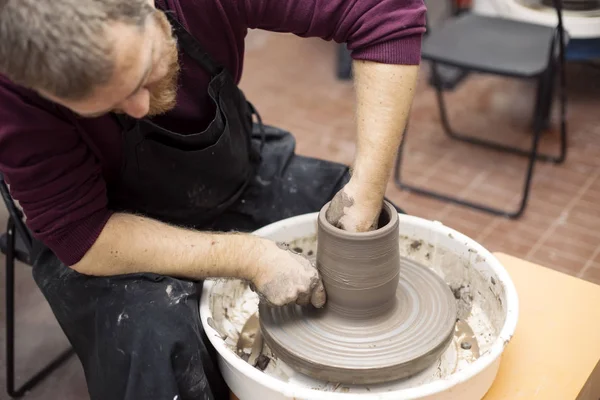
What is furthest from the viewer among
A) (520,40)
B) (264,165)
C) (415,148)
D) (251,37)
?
(251,37)

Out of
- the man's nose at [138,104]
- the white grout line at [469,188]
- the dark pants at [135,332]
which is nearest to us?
the man's nose at [138,104]

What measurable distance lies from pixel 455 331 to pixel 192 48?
87cm

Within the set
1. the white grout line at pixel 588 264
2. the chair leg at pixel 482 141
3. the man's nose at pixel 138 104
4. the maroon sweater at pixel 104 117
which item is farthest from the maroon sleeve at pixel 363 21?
the chair leg at pixel 482 141

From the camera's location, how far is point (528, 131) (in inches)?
137

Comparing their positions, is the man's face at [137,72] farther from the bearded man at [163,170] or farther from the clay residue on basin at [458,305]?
the clay residue on basin at [458,305]

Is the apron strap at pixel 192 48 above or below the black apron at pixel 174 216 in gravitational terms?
above

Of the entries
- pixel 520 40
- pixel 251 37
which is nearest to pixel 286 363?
pixel 520 40

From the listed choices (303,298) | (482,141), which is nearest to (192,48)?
(303,298)

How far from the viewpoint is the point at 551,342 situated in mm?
1530

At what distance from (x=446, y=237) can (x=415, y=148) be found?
175 centimetres

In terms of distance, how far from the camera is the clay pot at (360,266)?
4.47 feet

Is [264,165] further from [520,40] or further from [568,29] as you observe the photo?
[568,29]

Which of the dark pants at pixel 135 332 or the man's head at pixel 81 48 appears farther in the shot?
the dark pants at pixel 135 332

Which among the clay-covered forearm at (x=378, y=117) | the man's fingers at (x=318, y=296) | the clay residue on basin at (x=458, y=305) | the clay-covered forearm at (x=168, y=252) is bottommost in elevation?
the clay residue on basin at (x=458, y=305)
